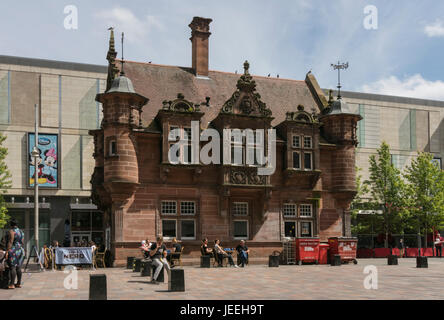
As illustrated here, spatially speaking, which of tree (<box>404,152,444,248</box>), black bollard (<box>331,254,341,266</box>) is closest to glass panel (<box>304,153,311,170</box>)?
black bollard (<box>331,254,341,266</box>)

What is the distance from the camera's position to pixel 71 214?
182 ft

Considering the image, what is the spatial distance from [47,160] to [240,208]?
92.6 feet

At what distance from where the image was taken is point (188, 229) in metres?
32.9

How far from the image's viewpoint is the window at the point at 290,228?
116ft

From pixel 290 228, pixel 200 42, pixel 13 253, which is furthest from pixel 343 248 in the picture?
pixel 13 253

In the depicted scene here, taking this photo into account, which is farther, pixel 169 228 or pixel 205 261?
pixel 169 228

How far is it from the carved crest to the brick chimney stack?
13.6 ft

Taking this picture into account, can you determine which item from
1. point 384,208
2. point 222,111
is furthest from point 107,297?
point 384,208

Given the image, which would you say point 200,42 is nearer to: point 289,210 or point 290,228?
point 289,210

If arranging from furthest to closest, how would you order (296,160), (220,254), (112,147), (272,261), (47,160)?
(47,160), (296,160), (112,147), (220,254), (272,261)

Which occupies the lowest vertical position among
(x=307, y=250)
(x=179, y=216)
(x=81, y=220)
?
(x=307, y=250)

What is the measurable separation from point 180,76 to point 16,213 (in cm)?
2650

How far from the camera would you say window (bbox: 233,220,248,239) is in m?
34.1

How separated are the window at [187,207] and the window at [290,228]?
6135 mm
